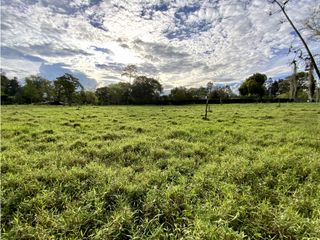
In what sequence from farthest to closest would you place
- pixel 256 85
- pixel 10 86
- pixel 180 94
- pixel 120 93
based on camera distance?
pixel 10 86
pixel 256 85
pixel 120 93
pixel 180 94

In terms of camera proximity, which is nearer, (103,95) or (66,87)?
(66,87)

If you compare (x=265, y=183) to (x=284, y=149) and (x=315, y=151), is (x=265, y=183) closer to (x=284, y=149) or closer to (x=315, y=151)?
(x=284, y=149)

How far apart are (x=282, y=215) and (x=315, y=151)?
4.41m

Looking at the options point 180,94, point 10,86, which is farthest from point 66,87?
point 180,94

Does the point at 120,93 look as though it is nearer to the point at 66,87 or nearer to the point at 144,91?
the point at 144,91

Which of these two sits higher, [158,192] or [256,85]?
[256,85]

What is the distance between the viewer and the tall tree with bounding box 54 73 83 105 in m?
50.8

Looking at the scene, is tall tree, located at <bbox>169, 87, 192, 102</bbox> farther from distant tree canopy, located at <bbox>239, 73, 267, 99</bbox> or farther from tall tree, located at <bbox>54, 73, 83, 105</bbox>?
tall tree, located at <bbox>54, 73, 83, 105</bbox>

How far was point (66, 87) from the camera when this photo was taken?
52312mm

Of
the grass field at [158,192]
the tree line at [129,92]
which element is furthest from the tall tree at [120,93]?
the grass field at [158,192]

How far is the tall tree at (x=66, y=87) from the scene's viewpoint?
5084 centimetres

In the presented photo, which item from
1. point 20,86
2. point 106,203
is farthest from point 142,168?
point 20,86

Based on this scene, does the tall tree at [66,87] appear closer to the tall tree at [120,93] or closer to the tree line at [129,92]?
the tree line at [129,92]

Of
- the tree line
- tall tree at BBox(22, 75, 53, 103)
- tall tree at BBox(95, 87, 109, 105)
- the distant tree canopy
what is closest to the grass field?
the tree line
